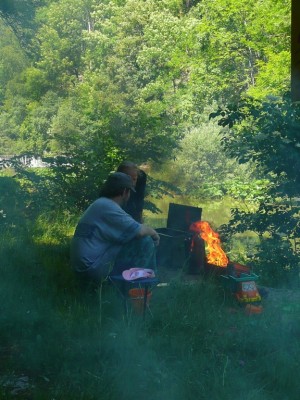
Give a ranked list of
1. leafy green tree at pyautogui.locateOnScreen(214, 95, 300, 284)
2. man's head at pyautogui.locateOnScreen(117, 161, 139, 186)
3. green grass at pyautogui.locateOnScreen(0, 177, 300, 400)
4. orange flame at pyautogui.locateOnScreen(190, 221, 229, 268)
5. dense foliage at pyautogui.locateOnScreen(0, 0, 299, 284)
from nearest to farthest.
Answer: green grass at pyautogui.locateOnScreen(0, 177, 300, 400) < orange flame at pyautogui.locateOnScreen(190, 221, 229, 268) < man's head at pyautogui.locateOnScreen(117, 161, 139, 186) < leafy green tree at pyautogui.locateOnScreen(214, 95, 300, 284) < dense foliage at pyautogui.locateOnScreen(0, 0, 299, 284)

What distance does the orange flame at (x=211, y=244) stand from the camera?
21.6 feet

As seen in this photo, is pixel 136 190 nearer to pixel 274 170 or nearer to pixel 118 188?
pixel 118 188

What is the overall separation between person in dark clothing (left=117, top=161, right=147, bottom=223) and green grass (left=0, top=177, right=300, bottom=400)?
1753 mm

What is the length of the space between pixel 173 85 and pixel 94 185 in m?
29.0

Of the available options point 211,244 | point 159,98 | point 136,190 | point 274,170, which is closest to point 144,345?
point 211,244

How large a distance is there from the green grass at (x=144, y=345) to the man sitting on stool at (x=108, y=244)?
0.22 meters

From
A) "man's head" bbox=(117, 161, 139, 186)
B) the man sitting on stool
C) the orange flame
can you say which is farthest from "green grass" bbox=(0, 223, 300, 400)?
"man's head" bbox=(117, 161, 139, 186)

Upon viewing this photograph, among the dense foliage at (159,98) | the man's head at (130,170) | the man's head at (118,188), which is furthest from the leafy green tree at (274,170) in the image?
the man's head at (118,188)

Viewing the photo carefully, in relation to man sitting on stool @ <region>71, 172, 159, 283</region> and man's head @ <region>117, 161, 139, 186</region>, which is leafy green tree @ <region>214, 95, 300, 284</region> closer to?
man's head @ <region>117, 161, 139, 186</region>

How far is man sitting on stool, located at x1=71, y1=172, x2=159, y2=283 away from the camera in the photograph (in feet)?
18.3

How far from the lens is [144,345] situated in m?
4.38

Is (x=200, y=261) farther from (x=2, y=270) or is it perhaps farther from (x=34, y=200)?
(x=34, y=200)

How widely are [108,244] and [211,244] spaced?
1654 millimetres

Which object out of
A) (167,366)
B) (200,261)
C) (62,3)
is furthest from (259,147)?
(62,3)
